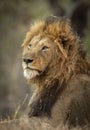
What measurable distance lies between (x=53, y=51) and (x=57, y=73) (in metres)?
0.22

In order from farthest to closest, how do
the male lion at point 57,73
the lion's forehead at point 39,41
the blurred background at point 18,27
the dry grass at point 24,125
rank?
the blurred background at point 18,27
the lion's forehead at point 39,41
the male lion at point 57,73
the dry grass at point 24,125

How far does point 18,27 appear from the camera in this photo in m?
23.3

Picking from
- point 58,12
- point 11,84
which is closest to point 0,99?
point 11,84

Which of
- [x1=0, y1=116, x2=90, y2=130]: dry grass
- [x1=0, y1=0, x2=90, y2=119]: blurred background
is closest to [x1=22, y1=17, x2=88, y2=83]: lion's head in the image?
[x1=0, y1=116, x2=90, y2=130]: dry grass

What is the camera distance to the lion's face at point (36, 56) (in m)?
8.18

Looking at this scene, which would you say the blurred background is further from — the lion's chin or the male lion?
the lion's chin

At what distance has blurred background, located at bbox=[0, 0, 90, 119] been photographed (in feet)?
62.0

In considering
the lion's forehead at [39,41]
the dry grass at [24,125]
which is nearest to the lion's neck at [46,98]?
the lion's forehead at [39,41]

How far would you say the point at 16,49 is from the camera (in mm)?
22078

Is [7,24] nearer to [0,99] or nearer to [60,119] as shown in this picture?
[0,99]

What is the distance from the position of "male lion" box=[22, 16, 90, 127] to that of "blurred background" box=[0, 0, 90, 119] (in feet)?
28.4

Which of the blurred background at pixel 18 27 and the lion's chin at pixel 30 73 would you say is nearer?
the lion's chin at pixel 30 73

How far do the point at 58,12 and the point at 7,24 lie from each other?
2842 mm

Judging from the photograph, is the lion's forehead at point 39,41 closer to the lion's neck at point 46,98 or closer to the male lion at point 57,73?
the male lion at point 57,73
